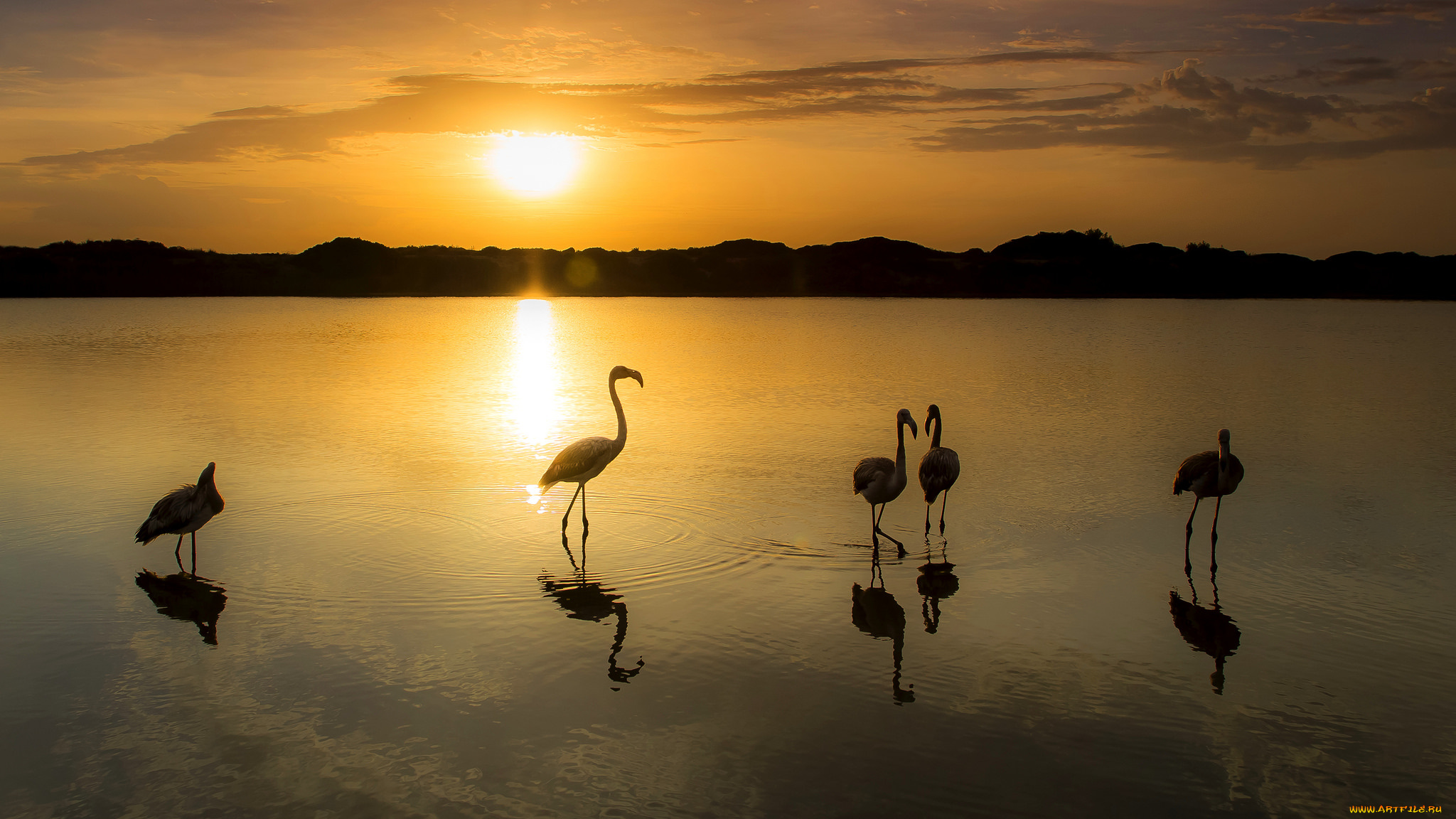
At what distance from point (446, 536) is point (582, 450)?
1.93 m

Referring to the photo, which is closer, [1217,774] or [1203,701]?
[1217,774]

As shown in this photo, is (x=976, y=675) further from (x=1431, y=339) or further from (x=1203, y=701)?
(x=1431, y=339)

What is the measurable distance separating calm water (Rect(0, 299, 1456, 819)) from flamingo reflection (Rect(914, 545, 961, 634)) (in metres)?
0.06

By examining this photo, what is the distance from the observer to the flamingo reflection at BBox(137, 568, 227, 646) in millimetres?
8539

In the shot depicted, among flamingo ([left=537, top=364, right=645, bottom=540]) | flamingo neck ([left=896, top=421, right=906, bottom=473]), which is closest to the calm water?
flamingo ([left=537, top=364, right=645, bottom=540])

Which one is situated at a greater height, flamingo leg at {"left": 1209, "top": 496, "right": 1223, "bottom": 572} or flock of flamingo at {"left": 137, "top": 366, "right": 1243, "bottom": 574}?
flock of flamingo at {"left": 137, "top": 366, "right": 1243, "bottom": 574}

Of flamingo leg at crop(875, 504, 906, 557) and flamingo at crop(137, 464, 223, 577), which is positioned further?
flamingo leg at crop(875, 504, 906, 557)

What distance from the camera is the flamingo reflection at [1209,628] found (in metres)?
7.79

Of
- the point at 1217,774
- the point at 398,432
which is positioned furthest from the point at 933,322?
the point at 1217,774

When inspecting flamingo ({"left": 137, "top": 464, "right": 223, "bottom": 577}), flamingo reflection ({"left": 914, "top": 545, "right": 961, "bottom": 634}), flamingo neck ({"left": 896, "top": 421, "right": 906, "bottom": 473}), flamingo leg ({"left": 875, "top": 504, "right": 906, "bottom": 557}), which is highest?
flamingo neck ({"left": 896, "top": 421, "right": 906, "bottom": 473})

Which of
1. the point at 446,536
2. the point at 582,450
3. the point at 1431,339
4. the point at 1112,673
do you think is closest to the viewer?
the point at 1112,673

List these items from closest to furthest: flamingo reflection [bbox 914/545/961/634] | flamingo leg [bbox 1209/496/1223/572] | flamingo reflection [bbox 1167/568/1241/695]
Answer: flamingo reflection [bbox 1167/568/1241/695], flamingo reflection [bbox 914/545/961/634], flamingo leg [bbox 1209/496/1223/572]

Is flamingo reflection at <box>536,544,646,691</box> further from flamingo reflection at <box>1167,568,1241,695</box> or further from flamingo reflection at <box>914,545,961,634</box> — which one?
flamingo reflection at <box>1167,568,1241,695</box>

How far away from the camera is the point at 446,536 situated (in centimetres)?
1135
